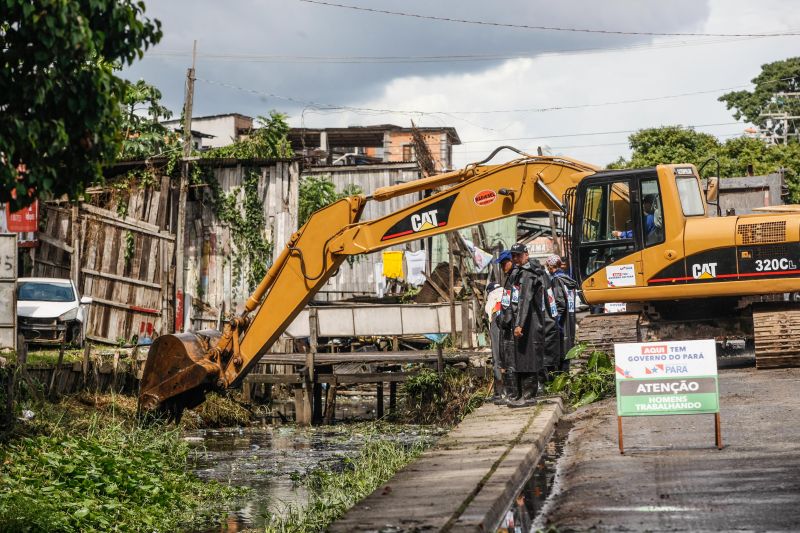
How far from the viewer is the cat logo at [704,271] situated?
16.1 m

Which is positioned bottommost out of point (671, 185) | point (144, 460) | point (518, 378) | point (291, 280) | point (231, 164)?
point (144, 460)

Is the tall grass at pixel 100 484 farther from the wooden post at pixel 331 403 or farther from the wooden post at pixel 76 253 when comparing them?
the wooden post at pixel 76 253

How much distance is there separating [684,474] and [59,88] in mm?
5226

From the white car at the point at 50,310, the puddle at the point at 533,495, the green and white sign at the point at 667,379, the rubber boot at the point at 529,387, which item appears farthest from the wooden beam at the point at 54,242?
the green and white sign at the point at 667,379

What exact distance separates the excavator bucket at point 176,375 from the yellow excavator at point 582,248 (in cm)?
2

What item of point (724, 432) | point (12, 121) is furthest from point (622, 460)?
point (12, 121)

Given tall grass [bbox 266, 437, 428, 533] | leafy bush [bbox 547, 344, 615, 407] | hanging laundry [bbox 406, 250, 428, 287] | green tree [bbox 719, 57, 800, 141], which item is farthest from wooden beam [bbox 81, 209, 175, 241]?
green tree [bbox 719, 57, 800, 141]

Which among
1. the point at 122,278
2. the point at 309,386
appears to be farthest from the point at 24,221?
the point at 309,386

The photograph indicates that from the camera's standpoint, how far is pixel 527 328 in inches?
539

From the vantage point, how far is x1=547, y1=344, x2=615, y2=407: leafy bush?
47.4 feet

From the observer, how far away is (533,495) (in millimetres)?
8281

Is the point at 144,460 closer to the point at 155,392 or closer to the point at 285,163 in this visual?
the point at 155,392

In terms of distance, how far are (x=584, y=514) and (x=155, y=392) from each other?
32.5ft

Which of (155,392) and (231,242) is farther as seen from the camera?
(231,242)
